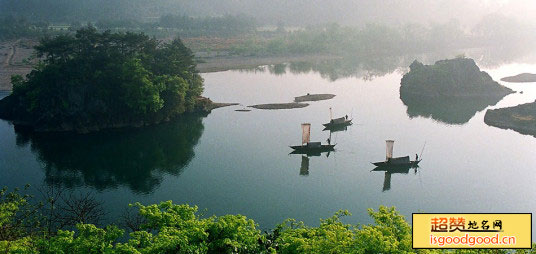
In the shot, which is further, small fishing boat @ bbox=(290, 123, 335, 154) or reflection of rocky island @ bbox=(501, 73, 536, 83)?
reflection of rocky island @ bbox=(501, 73, 536, 83)

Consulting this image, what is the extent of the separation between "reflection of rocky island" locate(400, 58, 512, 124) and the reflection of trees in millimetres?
47996

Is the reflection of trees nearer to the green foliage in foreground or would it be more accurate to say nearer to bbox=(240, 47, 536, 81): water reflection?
the green foliage in foreground

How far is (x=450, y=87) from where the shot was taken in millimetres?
90938

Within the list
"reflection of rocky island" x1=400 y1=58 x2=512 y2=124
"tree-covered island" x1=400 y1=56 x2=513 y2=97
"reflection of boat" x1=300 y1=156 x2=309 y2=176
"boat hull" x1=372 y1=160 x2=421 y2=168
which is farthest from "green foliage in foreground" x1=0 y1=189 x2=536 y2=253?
"tree-covered island" x1=400 y1=56 x2=513 y2=97

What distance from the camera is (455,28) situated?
195 meters

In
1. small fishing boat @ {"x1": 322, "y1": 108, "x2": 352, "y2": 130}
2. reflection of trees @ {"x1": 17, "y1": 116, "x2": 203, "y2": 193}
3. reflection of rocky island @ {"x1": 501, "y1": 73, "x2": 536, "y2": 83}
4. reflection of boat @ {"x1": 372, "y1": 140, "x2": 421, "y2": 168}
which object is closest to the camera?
reflection of trees @ {"x1": 17, "y1": 116, "x2": 203, "y2": 193}

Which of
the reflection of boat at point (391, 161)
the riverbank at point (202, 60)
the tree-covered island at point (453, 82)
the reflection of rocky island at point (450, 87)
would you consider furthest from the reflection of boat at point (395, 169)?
the riverbank at point (202, 60)

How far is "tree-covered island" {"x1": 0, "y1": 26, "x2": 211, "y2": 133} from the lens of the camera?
62.5m

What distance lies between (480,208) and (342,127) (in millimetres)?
29578

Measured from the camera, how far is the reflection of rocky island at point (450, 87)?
88062 mm

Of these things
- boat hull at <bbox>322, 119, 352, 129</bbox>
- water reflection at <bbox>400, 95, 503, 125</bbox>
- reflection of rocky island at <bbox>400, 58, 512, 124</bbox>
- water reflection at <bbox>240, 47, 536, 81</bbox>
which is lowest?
boat hull at <bbox>322, 119, 352, 129</bbox>

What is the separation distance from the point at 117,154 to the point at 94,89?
13431 millimetres

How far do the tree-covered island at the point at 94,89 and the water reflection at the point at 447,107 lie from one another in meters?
43.3

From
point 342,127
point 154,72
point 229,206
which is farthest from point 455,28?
point 229,206
